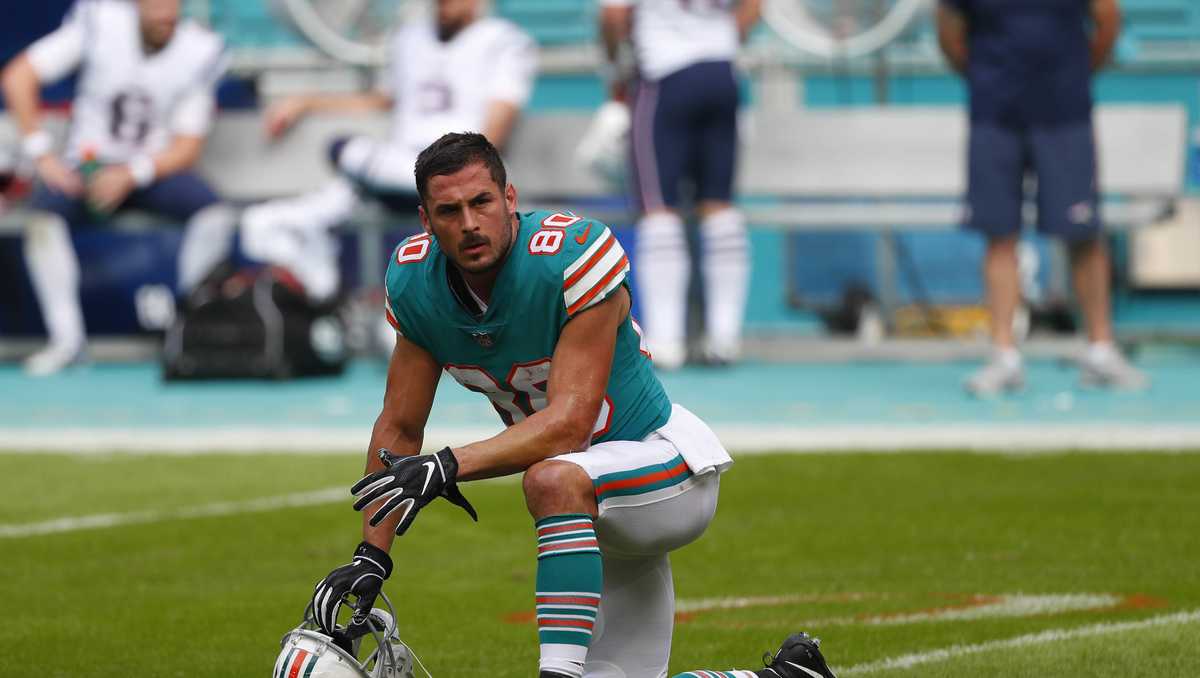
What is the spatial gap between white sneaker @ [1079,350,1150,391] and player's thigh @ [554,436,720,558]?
6.25 m

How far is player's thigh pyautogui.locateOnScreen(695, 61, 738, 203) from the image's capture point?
10.4 m

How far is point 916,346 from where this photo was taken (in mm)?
12016

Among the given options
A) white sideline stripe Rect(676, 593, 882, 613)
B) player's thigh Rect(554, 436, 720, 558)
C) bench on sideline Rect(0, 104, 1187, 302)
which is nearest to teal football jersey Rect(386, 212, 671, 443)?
player's thigh Rect(554, 436, 720, 558)

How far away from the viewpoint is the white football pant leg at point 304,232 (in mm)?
11422

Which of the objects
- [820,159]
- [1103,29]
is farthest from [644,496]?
[820,159]

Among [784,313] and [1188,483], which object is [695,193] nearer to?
[784,313]

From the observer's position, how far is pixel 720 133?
10523 mm

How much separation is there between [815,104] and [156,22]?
503cm

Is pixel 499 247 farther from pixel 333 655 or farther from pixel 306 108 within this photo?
pixel 306 108

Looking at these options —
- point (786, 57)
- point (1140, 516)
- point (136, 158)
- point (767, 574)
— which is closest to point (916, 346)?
point (786, 57)

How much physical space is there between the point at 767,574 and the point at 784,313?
29.1 ft

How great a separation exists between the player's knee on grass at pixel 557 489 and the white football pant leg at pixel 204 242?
318 inches

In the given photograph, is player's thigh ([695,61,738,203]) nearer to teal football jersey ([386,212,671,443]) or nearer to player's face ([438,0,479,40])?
player's face ([438,0,479,40])

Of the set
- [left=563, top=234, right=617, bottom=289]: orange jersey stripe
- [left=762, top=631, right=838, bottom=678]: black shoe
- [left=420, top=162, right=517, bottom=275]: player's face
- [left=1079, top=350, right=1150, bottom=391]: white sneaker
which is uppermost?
[left=420, top=162, right=517, bottom=275]: player's face
